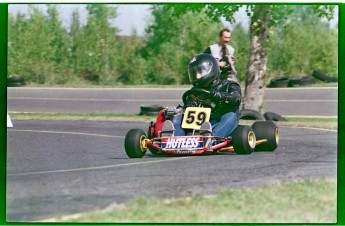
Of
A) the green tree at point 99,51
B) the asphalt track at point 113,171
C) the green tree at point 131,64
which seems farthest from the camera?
the green tree at point 131,64

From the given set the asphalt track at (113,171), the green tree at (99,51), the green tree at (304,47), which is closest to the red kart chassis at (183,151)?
the asphalt track at (113,171)

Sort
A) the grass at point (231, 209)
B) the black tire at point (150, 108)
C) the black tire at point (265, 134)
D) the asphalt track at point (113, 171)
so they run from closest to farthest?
the grass at point (231, 209) < the asphalt track at point (113, 171) < the black tire at point (265, 134) < the black tire at point (150, 108)

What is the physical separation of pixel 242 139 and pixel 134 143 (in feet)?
4.72

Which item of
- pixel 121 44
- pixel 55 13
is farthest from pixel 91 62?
pixel 55 13

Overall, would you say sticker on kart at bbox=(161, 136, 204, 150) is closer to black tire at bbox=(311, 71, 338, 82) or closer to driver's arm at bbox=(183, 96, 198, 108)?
driver's arm at bbox=(183, 96, 198, 108)

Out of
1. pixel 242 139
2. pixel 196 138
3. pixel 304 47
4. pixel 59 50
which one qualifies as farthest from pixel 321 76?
pixel 59 50

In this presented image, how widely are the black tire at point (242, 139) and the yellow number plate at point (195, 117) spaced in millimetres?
449

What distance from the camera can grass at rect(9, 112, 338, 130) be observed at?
529 inches

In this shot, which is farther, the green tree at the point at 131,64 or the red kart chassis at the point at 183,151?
the green tree at the point at 131,64

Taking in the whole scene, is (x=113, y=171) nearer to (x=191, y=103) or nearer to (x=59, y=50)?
(x=191, y=103)

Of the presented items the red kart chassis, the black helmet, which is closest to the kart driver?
the black helmet

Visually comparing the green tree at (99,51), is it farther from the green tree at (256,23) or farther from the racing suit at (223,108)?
the racing suit at (223,108)

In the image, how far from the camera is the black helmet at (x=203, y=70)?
1252 cm

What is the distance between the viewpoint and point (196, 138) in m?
12.0
